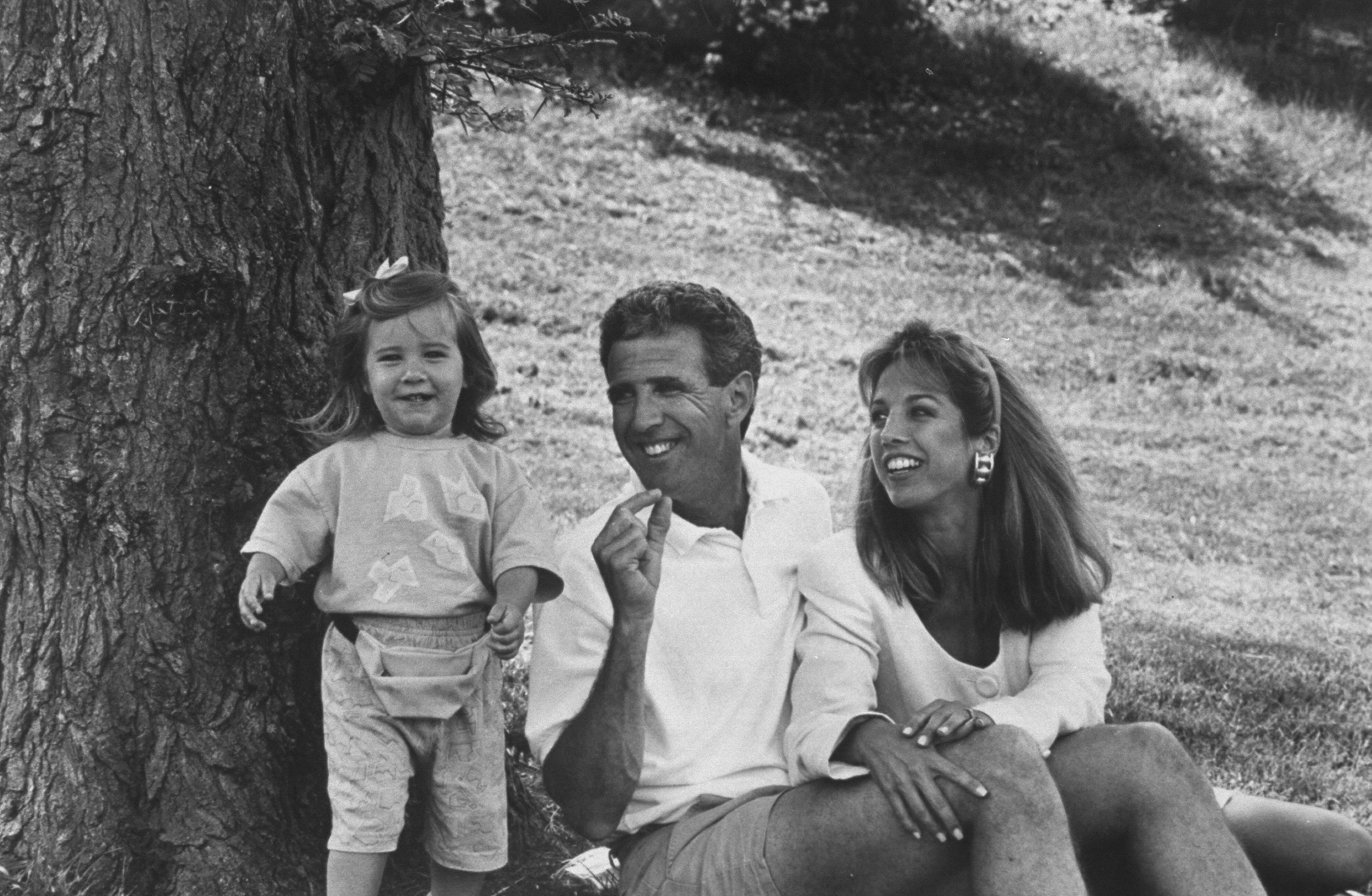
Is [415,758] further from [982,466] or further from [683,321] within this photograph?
[982,466]

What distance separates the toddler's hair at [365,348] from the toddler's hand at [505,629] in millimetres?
471

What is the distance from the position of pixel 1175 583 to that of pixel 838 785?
13.9ft

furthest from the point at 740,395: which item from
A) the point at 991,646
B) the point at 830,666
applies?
the point at 991,646

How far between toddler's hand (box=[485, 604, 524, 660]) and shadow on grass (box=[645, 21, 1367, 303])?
859 centimetres

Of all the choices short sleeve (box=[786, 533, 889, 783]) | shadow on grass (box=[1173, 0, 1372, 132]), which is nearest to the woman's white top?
short sleeve (box=[786, 533, 889, 783])

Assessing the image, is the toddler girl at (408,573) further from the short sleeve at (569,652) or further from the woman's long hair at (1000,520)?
the woman's long hair at (1000,520)

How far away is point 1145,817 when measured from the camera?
8.87 ft

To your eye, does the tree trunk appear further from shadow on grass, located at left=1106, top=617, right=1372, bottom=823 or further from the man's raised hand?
shadow on grass, located at left=1106, top=617, right=1372, bottom=823

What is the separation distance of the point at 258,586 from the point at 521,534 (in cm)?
49

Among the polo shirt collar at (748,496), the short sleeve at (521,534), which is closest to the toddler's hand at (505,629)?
the short sleeve at (521,534)

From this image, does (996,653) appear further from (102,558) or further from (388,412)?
(102,558)

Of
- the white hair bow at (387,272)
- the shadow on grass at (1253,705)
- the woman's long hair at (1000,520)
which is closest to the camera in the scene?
the white hair bow at (387,272)

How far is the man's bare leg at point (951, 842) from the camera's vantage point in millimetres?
2465

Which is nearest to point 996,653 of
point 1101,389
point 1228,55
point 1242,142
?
point 1101,389
